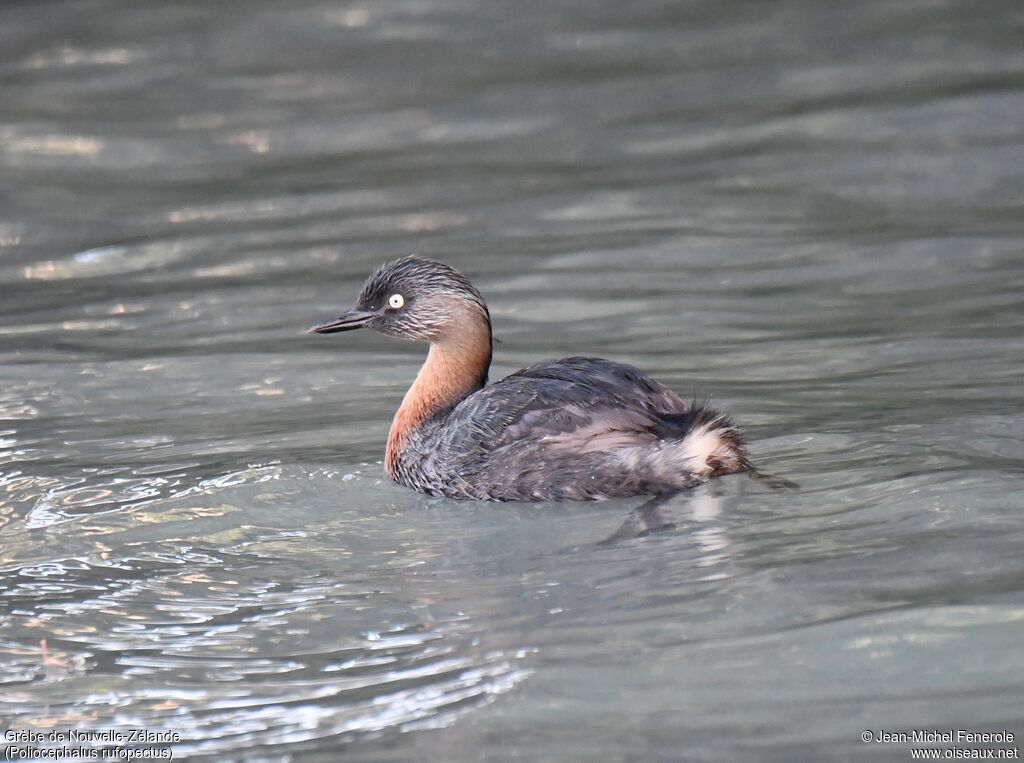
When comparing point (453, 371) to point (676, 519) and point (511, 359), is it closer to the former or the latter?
point (511, 359)

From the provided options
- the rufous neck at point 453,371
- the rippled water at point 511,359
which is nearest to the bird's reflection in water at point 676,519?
the rippled water at point 511,359

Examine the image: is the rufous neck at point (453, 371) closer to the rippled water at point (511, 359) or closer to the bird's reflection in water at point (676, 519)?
the rippled water at point (511, 359)

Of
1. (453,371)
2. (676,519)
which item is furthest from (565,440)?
(453,371)

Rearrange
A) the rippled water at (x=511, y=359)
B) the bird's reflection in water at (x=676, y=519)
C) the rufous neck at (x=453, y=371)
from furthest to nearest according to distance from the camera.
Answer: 1. the rufous neck at (x=453, y=371)
2. the bird's reflection in water at (x=676, y=519)
3. the rippled water at (x=511, y=359)

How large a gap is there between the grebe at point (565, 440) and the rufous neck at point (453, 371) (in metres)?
0.06

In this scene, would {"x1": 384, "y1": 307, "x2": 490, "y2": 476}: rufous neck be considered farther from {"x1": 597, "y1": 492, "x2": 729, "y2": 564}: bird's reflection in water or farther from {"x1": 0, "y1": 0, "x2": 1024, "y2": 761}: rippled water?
{"x1": 597, "y1": 492, "x2": 729, "y2": 564}: bird's reflection in water

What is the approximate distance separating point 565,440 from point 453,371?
89cm

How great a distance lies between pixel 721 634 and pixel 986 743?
83 centimetres

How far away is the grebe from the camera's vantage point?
5.81 metres

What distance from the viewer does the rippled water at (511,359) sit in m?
4.36

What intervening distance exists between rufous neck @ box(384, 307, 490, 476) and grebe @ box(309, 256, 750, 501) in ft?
0.20

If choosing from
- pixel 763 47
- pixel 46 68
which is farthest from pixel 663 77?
pixel 46 68

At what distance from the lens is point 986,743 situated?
12.8 ft

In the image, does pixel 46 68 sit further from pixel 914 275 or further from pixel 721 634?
pixel 721 634
